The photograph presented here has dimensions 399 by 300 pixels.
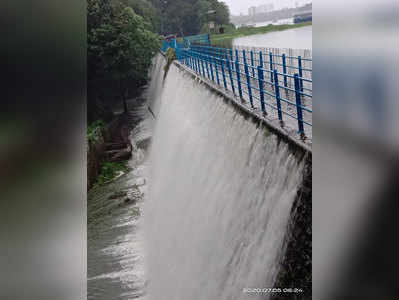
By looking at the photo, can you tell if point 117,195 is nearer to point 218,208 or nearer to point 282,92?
point 282,92

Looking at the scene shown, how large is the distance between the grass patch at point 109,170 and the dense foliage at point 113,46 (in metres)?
5.86

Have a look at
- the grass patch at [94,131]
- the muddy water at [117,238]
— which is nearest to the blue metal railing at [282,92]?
the muddy water at [117,238]

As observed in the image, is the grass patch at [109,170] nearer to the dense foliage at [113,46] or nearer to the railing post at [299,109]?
the dense foliage at [113,46]

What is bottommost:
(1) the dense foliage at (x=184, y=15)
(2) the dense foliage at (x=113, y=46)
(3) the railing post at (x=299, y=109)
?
(3) the railing post at (x=299, y=109)

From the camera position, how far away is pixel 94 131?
671 inches

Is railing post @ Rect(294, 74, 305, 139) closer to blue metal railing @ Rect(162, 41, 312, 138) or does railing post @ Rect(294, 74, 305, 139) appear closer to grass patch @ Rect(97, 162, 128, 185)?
blue metal railing @ Rect(162, 41, 312, 138)

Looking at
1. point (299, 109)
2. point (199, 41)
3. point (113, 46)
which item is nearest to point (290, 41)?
point (199, 41)

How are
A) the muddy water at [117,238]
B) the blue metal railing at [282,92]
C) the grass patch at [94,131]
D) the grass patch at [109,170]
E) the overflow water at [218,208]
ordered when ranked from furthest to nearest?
1. the grass patch at [94,131]
2. the grass patch at [109,170]
3. the muddy water at [117,238]
4. the blue metal railing at [282,92]
5. the overflow water at [218,208]

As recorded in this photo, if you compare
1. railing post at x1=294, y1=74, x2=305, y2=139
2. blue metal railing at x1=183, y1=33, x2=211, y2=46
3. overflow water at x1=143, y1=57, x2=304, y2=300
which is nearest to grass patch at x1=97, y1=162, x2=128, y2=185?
overflow water at x1=143, y1=57, x2=304, y2=300

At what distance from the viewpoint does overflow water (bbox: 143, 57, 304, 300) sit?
4.52m

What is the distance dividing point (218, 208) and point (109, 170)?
32.6 ft

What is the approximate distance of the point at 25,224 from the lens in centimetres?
123

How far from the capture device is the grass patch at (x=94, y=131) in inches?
634

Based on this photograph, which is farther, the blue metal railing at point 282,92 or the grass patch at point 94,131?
the grass patch at point 94,131
